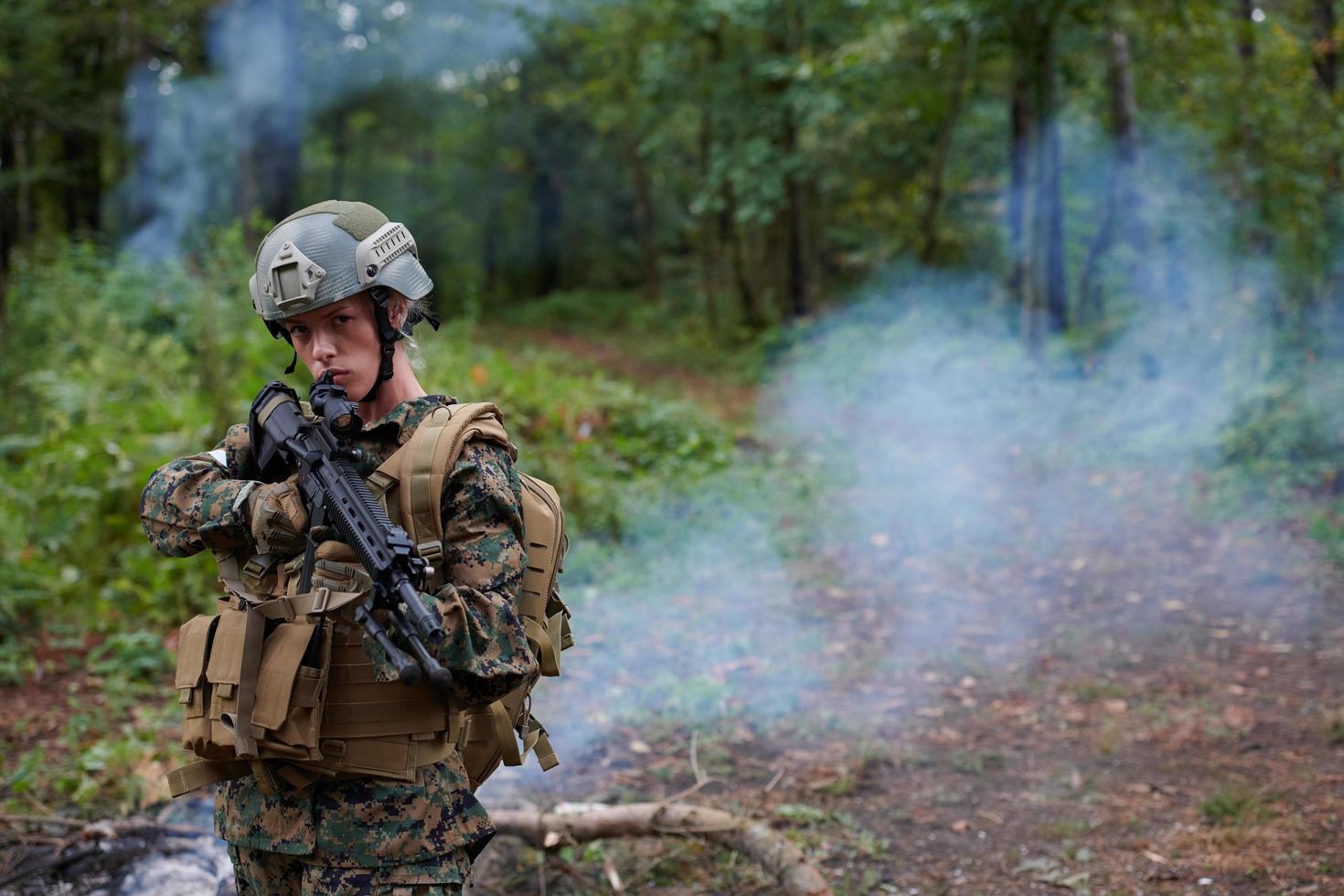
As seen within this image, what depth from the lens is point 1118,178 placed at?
1455cm

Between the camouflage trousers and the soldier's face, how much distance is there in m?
0.90

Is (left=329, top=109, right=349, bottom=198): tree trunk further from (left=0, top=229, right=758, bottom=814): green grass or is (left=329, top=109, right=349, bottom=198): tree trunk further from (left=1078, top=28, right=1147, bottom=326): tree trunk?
(left=1078, top=28, right=1147, bottom=326): tree trunk

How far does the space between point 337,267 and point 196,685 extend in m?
0.85

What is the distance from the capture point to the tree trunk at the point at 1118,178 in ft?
46.0

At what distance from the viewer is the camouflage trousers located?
7.01 ft

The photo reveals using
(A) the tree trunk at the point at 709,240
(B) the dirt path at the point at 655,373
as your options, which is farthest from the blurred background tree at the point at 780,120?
(B) the dirt path at the point at 655,373

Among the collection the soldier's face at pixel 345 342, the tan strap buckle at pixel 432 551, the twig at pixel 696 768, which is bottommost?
the twig at pixel 696 768

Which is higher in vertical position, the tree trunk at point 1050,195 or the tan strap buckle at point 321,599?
the tree trunk at point 1050,195

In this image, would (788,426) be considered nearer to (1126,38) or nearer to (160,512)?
(1126,38)

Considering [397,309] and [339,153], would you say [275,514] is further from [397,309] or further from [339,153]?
[339,153]

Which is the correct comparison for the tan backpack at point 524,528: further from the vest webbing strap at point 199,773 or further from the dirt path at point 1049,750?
the dirt path at point 1049,750

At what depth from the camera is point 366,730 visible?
2139 millimetres

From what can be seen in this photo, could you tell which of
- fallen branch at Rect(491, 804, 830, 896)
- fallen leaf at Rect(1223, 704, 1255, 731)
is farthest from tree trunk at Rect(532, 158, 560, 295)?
fallen branch at Rect(491, 804, 830, 896)

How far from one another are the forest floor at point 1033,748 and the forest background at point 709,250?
26.3 inches
